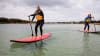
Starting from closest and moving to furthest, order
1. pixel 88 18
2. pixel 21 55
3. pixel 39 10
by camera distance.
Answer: pixel 21 55
pixel 39 10
pixel 88 18

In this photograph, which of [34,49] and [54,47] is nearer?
[34,49]

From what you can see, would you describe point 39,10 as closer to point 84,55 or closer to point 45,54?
point 45,54

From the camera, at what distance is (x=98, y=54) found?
15.8 feet

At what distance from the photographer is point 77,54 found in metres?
4.84

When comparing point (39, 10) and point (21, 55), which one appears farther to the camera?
point (39, 10)

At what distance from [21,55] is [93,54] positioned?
3.90 m

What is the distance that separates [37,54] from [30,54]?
1.25ft

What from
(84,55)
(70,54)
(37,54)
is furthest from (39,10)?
(84,55)

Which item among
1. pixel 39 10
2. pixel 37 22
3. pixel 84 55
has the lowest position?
pixel 84 55

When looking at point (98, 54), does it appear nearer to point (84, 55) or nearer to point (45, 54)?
point (84, 55)

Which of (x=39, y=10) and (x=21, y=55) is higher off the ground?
(x=39, y=10)

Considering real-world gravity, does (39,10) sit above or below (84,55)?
above

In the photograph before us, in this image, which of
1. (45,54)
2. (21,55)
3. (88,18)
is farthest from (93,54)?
(88,18)

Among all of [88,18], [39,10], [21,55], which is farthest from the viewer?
[88,18]
